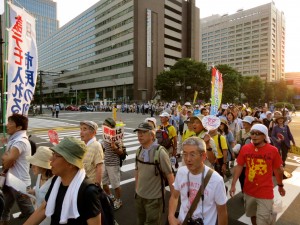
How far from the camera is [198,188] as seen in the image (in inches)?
Answer: 96.3

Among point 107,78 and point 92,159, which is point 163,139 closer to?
point 92,159

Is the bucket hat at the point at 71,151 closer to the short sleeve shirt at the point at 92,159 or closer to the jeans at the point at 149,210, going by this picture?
the jeans at the point at 149,210

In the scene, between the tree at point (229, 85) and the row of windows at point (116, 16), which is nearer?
the tree at point (229, 85)

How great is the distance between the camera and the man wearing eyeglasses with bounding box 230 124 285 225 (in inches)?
138

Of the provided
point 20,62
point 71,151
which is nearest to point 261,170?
point 71,151

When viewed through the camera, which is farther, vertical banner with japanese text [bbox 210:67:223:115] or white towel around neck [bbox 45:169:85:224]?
vertical banner with japanese text [bbox 210:67:223:115]

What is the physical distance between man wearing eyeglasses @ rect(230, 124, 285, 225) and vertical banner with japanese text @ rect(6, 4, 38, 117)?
371cm

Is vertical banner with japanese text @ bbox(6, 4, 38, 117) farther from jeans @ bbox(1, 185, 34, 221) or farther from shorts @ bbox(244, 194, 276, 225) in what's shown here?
shorts @ bbox(244, 194, 276, 225)

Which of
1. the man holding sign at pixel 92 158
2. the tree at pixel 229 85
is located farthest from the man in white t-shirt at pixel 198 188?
the tree at pixel 229 85

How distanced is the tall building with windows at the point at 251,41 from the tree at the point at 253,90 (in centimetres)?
6241

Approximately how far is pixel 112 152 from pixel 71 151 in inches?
110

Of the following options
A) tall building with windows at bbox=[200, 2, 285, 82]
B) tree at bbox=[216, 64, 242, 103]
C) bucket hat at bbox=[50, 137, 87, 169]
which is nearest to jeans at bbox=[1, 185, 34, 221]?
bucket hat at bbox=[50, 137, 87, 169]

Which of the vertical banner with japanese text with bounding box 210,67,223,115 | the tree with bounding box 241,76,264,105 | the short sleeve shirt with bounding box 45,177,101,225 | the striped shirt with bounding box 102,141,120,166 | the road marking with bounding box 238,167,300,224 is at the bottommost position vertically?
the road marking with bounding box 238,167,300,224

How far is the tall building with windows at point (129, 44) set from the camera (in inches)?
2872
